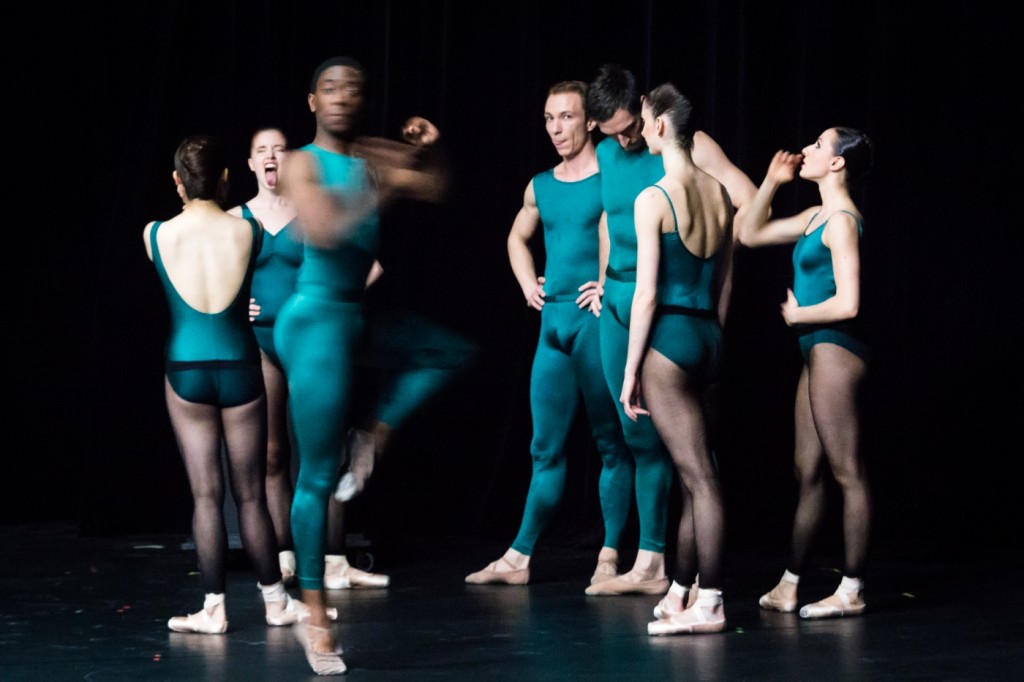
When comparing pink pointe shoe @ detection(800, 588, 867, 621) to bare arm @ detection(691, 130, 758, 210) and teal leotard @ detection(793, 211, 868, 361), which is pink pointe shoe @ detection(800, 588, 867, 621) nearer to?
teal leotard @ detection(793, 211, 868, 361)

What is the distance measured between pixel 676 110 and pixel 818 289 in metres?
0.72

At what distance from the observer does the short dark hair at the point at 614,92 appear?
476 cm

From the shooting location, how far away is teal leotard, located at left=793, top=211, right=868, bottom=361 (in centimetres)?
432

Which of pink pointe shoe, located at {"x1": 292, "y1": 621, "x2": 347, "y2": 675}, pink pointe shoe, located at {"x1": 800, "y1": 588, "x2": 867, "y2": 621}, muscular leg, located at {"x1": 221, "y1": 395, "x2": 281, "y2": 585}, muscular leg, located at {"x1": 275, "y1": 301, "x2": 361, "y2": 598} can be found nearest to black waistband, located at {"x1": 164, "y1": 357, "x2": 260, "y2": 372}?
muscular leg, located at {"x1": 221, "y1": 395, "x2": 281, "y2": 585}

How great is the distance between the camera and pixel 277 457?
4906mm

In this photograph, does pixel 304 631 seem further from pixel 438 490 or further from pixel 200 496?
pixel 438 490

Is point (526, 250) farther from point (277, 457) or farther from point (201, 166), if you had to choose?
point (201, 166)

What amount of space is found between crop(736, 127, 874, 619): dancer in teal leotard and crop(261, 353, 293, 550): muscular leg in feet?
5.56

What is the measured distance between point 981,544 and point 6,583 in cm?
370

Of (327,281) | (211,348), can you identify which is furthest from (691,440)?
(211,348)

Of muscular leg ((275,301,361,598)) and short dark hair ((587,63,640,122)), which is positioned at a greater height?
short dark hair ((587,63,640,122))

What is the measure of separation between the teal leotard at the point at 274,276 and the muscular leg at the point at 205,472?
875 millimetres

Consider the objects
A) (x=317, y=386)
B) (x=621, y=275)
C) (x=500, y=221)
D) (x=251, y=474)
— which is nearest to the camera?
(x=317, y=386)

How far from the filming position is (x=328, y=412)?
358cm
